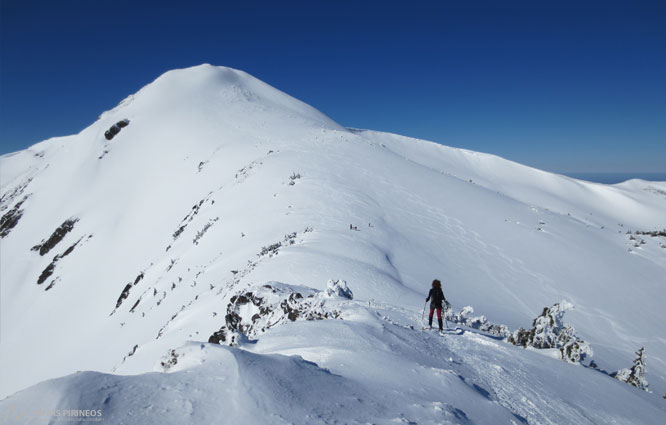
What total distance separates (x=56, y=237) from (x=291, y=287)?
125 feet

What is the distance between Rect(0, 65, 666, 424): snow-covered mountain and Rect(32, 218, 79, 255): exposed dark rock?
268mm

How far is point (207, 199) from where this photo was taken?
2523cm

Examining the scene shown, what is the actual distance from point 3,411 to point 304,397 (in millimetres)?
2580

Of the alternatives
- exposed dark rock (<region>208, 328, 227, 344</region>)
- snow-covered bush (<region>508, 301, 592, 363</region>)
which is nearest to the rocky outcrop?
exposed dark rock (<region>208, 328, 227, 344</region>)

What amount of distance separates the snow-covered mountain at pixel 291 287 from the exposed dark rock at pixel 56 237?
0.27 metres

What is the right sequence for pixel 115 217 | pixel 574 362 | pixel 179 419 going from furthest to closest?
pixel 115 217, pixel 574 362, pixel 179 419

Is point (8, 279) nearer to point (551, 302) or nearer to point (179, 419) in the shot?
point (179, 419)

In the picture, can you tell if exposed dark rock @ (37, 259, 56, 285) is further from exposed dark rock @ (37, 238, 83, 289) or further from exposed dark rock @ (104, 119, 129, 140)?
exposed dark rock @ (104, 119, 129, 140)

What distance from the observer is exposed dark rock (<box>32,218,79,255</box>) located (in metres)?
34.6

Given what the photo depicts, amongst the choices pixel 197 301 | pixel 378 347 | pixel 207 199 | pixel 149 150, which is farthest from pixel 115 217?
pixel 378 347

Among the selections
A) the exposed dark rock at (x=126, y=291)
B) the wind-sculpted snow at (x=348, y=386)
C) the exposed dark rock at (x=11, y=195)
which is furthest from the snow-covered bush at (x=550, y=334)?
the exposed dark rock at (x=11, y=195)

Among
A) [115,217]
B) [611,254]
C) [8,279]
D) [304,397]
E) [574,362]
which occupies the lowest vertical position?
[8,279]

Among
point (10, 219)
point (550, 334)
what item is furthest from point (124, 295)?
point (10, 219)

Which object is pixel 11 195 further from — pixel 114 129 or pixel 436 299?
pixel 436 299
